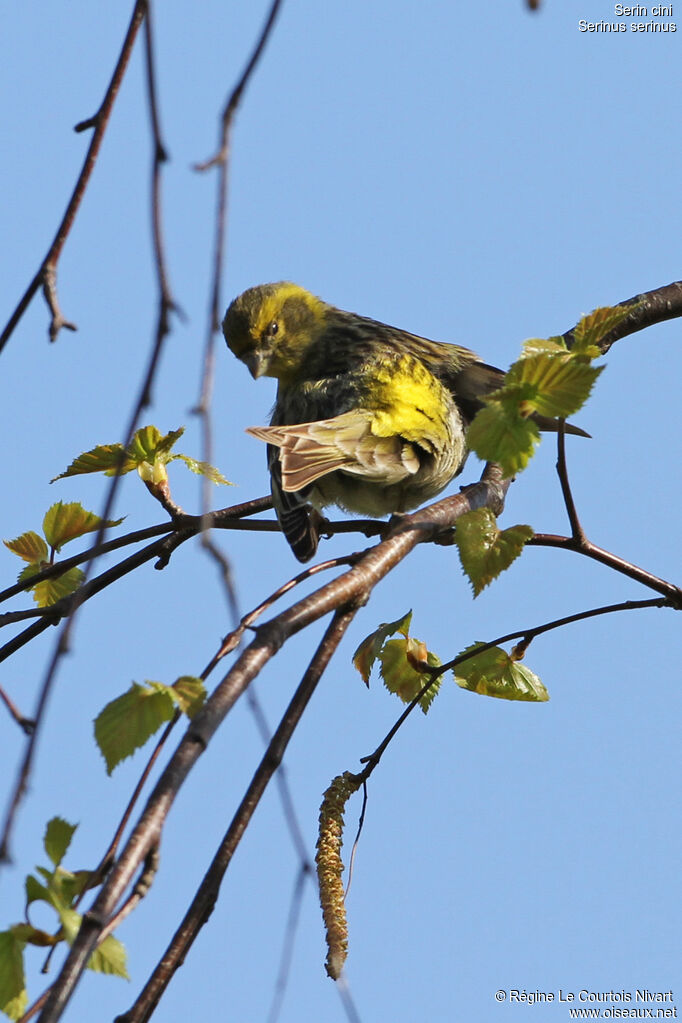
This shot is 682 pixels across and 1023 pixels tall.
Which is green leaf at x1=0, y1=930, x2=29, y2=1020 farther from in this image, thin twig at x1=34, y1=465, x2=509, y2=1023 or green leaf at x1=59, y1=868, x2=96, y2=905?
thin twig at x1=34, y1=465, x2=509, y2=1023

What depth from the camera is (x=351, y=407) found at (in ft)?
17.5

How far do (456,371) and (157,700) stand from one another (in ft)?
12.1

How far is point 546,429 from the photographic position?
16.9 ft

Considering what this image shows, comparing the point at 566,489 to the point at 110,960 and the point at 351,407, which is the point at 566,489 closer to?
the point at 110,960

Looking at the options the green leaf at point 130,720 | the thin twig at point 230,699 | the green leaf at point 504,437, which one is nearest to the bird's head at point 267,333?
the thin twig at point 230,699

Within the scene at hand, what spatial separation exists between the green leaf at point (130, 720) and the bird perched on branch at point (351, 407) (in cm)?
203

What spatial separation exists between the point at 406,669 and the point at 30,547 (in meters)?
1.23

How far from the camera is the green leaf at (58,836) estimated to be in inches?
94.5

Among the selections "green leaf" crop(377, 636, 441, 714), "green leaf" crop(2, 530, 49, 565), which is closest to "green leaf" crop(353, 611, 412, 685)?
"green leaf" crop(377, 636, 441, 714)

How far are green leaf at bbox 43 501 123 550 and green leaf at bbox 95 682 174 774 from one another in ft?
4.95

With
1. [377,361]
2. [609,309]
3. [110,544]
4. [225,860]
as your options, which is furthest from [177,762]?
[377,361]

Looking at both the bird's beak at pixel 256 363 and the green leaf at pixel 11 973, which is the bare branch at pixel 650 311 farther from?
the green leaf at pixel 11 973

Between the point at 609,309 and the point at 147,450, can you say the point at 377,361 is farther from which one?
the point at 609,309

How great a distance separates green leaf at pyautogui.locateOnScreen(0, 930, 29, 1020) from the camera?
245cm
